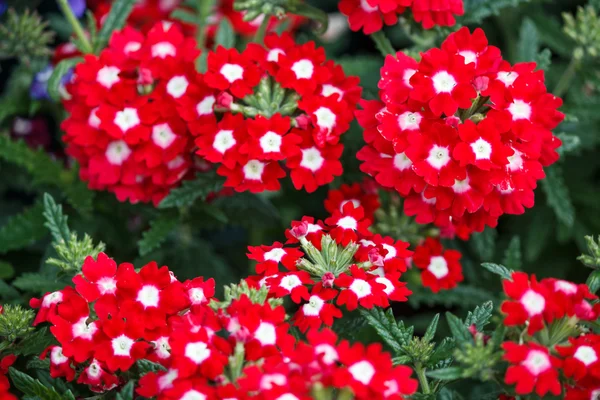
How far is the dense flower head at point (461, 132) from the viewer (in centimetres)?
161

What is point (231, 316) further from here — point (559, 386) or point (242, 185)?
point (559, 386)

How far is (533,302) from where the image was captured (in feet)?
4.44

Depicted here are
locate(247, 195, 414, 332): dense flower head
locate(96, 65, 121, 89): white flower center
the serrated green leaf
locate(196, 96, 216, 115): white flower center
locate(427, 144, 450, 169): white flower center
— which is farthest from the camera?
the serrated green leaf

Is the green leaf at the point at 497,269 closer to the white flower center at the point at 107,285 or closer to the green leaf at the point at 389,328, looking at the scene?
the green leaf at the point at 389,328

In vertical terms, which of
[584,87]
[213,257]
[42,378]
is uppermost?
[584,87]

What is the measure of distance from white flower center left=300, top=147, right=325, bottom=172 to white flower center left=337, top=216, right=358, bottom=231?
0.19 meters

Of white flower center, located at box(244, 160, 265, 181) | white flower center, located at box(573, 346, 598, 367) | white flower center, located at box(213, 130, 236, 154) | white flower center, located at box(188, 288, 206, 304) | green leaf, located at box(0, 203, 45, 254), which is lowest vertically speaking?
green leaf, located at box(0, 203, 45, 254)

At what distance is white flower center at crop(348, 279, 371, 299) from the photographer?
4.98ft

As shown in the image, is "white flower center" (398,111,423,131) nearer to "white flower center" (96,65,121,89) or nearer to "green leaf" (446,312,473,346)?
"green leaf" (446,312,473,346)

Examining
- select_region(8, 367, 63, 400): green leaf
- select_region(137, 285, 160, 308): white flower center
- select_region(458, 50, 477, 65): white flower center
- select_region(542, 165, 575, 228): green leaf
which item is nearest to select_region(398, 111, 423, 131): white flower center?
select_region(458, 50, 477, 65): white flower center

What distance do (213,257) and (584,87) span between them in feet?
4.75

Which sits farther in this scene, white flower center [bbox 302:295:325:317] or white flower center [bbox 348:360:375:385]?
white flower center [bbox 302:295:325:317]

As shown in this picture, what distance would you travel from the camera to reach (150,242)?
199 centimetres

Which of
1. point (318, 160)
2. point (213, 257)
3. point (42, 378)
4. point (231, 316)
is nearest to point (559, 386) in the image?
point (231, 316)
